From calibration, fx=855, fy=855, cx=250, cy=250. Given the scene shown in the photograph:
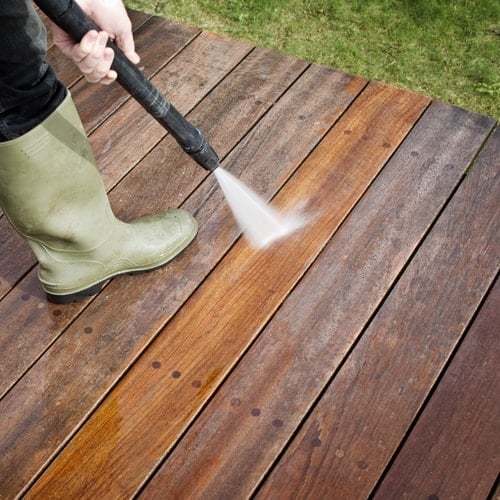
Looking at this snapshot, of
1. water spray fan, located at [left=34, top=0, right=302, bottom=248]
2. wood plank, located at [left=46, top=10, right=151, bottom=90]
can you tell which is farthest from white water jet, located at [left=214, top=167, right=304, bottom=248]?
wood plank, located at [left=46, top=10, right=151, bottom=90]

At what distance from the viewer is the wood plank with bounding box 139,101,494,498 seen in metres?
1.78

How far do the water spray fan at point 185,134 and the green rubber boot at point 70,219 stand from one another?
0.16 meters

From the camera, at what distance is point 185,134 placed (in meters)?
1.92

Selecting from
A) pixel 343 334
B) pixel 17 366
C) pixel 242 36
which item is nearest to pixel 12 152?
pixel 17 366

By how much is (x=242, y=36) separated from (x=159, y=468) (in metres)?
1.78

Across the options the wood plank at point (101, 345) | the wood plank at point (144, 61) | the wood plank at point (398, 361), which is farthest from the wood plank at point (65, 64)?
the wood plank at point (398, 361)

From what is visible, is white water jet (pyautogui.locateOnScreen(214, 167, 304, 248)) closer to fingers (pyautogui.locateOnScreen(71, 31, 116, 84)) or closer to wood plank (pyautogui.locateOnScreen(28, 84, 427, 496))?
wood plank (pyautogui.locateOnScreen(28, 84, 427, 496))

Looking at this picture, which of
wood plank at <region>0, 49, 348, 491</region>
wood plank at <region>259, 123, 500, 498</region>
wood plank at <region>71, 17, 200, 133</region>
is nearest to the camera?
wood plank at <region>259, 123, 500, 498</region>

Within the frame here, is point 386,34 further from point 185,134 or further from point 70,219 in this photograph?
point 70,219

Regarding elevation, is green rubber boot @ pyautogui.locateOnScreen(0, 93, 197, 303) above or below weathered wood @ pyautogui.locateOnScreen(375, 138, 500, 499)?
above

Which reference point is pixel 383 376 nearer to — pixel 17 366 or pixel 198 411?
pixel 198 411

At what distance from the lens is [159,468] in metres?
1.78

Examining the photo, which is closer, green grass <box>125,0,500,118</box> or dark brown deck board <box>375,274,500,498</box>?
dark brown deck board <box>375,274,500,498</box>

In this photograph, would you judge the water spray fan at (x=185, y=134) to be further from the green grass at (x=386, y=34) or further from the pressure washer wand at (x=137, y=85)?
the green grass at (x=386, y=34)
